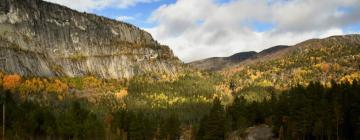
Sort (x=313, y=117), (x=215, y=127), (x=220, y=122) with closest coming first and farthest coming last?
(x=313, y=117), (x=215, y=127), (x=220, y=122)

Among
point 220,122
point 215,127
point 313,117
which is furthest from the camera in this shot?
point 220,122

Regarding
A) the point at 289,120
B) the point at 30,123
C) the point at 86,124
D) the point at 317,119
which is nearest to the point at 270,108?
the point at 289,120

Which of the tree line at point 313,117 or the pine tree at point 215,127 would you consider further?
the pine tree at point 215,127

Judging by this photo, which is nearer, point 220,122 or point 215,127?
point 215,127

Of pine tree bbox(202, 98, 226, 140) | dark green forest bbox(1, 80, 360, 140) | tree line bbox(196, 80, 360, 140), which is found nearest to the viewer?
tree line bbox(196, 80, 360, 140)

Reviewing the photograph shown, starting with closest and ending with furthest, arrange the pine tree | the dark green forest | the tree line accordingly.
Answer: the tree line
the dark green forest
the pine tree

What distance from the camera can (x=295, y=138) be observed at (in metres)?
105

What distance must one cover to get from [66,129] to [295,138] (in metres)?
50.1

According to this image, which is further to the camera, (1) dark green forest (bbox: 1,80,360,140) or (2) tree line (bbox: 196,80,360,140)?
(1) dark green forest (bbox: 1,80,360,140)

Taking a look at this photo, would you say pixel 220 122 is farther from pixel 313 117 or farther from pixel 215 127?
pixel 313 117

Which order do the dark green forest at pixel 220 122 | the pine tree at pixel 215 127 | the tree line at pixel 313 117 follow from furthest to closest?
the pine tree at pixel 215 127
the dark green forest at pixel 220 122
the tree line at pixel 313 117

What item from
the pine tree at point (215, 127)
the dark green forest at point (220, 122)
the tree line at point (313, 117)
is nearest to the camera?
the tree line at point (313, 117)

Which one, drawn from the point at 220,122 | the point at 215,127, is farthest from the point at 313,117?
the point at 215,127

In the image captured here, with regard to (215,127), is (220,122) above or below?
above
